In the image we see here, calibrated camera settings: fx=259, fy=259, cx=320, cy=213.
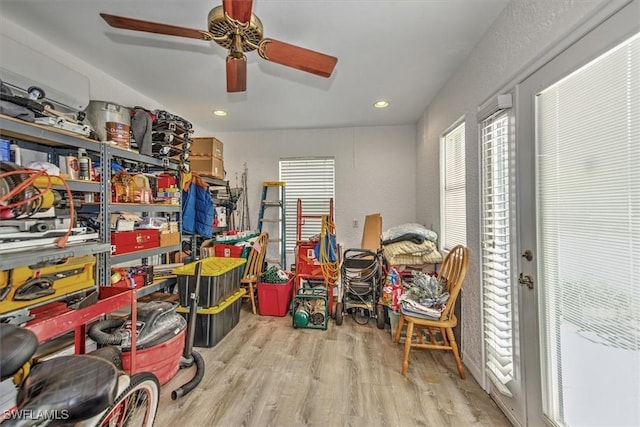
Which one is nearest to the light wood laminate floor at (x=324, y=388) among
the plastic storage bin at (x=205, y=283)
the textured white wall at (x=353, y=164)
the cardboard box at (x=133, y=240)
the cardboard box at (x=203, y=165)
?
the plastic storage bin at (x=205, y=283)

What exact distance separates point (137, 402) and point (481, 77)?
297 cm

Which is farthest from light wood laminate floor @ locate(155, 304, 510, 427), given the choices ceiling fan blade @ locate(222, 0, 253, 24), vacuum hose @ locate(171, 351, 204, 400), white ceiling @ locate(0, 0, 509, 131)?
white ceiling @ locate(0, 0, 509, 131)

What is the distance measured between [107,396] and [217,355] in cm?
156

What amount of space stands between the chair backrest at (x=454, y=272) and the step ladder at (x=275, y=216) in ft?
7.81

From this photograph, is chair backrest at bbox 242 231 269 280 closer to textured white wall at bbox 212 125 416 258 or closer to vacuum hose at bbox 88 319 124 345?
textured white wall at bbox 212 125 416 258

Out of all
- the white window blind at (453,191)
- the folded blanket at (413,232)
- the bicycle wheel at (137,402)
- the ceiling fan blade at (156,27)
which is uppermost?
the ceiling fan blade at (156,27)

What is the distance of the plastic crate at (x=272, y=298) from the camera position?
3.14 metres

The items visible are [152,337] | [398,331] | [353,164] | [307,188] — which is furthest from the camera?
[307,188]

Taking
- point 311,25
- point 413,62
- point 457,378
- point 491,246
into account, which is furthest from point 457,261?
point 311,25

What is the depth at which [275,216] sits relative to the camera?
4207 millimetres

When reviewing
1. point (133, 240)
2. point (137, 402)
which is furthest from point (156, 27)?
point (137, 402)

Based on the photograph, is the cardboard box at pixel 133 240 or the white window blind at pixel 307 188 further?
the white window blind at pixel 307 188

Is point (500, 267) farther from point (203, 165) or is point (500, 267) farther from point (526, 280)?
point (203, 165)

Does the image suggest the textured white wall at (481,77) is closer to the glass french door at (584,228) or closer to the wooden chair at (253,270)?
the glass french door at (584,228)
